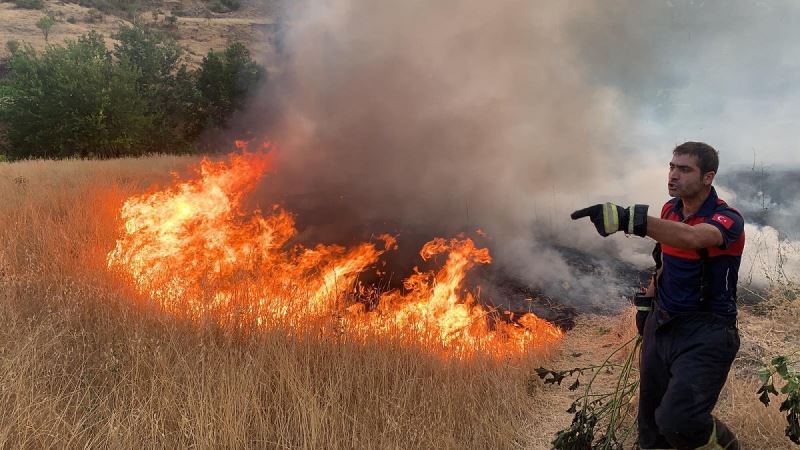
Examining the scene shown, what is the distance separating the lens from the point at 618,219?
2098mm

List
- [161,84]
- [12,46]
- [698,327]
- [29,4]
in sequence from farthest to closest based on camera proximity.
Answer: [29,4] → [12,46] → [161,84] → [698,327]

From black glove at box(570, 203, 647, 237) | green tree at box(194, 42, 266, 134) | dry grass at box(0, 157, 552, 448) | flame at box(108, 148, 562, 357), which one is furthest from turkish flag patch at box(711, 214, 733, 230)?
green tree at box(194, 42, 266, 134)

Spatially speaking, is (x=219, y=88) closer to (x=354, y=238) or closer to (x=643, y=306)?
(x=354, y=238)

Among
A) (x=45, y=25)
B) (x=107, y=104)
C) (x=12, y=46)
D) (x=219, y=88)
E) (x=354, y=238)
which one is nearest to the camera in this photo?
(x=354, y=238)

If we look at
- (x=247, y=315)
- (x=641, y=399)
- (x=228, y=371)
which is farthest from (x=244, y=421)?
(x=641, y=399)

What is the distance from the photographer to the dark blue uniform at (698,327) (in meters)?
2.17

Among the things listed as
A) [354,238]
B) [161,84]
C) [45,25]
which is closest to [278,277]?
[354,238]

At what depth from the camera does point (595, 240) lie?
7.48 m

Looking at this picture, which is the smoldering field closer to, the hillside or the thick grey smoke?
the thick grey smoke

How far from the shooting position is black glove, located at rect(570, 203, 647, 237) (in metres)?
2.08

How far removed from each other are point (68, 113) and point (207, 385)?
2119cm

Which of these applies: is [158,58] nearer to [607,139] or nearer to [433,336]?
[607,139]

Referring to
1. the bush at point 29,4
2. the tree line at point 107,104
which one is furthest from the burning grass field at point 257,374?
the bush at point 29,4

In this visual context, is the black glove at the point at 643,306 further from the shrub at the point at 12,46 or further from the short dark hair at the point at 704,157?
the shrub at the point at 12,46
